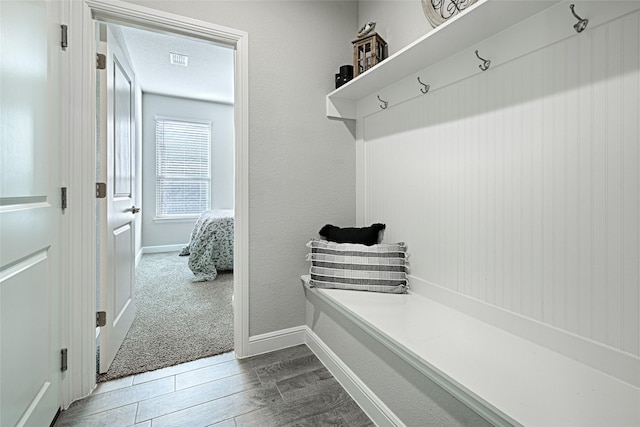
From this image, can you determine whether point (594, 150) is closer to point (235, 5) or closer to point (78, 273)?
point (235, 5)

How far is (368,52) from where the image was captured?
1908 mm

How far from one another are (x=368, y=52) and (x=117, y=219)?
6.22 feet

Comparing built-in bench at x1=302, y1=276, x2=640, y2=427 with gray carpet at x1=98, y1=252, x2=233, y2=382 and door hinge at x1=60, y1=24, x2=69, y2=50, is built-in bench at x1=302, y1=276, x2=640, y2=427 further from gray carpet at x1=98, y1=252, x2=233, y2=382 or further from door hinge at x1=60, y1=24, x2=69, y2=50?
door hinge at x1=60, y1=24, x2=69, y2=50

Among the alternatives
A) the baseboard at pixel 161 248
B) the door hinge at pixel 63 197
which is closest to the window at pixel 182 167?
the baseboard at pixel 161 248

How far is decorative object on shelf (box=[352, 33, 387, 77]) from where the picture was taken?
187 centimetres

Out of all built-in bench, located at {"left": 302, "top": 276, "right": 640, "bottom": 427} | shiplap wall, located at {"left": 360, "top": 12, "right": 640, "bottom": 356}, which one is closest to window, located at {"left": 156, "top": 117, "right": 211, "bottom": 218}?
shiplap wall, located at {"left": 360, "top": 12, "right": 640, "bottom": 356}

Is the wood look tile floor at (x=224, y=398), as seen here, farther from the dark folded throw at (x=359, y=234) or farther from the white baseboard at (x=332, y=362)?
the dark folded throw at (x=359, y=234)

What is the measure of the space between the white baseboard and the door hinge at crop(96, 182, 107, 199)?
1.21 meters

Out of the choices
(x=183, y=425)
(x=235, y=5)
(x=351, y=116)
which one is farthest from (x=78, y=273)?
(x=351, y=116)

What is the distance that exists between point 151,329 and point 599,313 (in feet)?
8.49

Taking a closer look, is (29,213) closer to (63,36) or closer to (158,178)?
(63,36)

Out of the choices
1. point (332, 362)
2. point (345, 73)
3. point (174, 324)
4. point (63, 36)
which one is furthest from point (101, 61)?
point (332, 362)

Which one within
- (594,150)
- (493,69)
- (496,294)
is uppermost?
(493,69)

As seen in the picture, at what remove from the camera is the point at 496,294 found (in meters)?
1.35
